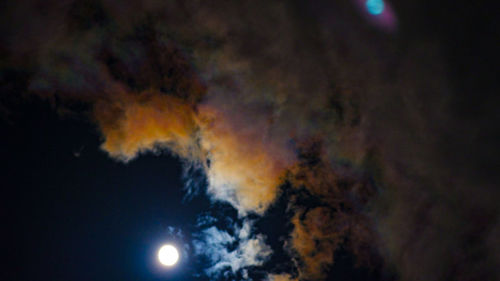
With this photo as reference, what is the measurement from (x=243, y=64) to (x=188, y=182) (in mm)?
5110

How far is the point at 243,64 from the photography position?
6.69m

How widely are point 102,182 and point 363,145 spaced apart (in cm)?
937

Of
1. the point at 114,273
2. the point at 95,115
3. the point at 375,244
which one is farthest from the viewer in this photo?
the point at 114,273

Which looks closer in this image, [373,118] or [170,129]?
[373,118]

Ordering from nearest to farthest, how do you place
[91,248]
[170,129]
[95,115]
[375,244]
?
[95,115] → [170,129] → [375,244] → [91,248]

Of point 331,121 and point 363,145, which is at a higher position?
point 331,121

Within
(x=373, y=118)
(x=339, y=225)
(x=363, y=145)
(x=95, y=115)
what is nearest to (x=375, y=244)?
(x=339, y=225)

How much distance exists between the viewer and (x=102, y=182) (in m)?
8.85

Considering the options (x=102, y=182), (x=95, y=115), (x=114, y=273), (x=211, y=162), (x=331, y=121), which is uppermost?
(x=95, y=115)

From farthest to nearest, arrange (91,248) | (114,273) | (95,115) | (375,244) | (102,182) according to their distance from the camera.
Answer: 1. (114,273)
2. (91,248)
3. (102,182)
4. (375,244)
5. (95,115)

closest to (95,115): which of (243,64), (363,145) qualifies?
(243,64)

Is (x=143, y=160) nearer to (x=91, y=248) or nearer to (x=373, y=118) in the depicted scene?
(x=91, y=248)

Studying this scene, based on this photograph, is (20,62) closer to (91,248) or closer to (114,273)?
(91,248)

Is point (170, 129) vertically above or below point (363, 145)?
above
